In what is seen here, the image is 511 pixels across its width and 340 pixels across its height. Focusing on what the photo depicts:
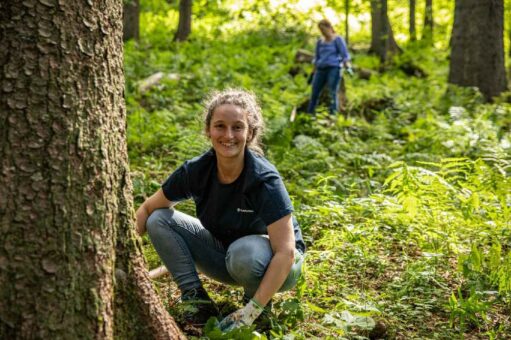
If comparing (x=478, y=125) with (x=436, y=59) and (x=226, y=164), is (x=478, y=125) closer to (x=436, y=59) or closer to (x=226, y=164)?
(x=226, y=164)

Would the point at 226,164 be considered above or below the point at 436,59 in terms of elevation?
below

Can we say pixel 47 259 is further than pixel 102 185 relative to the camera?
Result: No

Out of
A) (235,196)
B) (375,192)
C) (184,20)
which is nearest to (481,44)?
(375,192)

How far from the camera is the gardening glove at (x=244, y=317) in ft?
9.39

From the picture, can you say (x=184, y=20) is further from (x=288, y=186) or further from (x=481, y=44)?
(x=288, y=186)

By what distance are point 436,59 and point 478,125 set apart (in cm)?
962

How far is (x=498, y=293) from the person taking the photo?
3.42 m

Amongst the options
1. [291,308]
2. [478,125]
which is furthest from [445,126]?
[291,308]

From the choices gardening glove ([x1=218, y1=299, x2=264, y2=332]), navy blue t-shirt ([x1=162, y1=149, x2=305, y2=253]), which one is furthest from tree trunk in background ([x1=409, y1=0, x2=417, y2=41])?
gardening glove ([x1=218, y1=299, x2=264, y2=332])

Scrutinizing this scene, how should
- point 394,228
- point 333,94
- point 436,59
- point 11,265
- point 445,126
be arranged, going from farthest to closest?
point 436,59
point 333,94
point 445,126
point 394,228
point 11,265

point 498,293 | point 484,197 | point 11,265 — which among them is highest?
point 11,265

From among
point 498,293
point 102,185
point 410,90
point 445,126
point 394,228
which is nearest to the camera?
point 102,185

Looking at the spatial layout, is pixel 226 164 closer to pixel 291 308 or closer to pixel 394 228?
pixel 291 308

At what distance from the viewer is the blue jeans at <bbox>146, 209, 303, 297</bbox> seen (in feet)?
10.3
